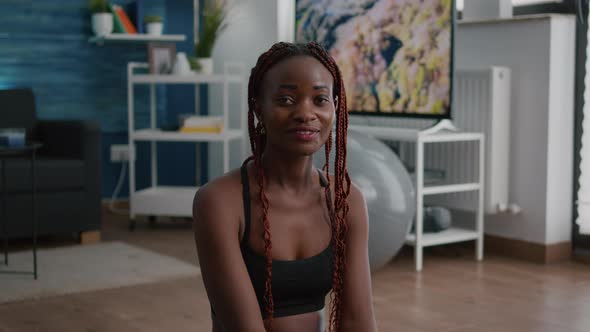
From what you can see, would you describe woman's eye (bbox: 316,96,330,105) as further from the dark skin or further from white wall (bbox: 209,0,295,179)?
white wall (bbox: 209,0,295,179)

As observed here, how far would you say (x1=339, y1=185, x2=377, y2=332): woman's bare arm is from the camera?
1.30m

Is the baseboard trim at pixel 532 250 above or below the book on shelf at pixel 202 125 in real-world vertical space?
below

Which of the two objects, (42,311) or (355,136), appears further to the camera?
(355,136)

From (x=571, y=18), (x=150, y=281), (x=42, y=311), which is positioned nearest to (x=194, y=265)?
(x=150, y=281)

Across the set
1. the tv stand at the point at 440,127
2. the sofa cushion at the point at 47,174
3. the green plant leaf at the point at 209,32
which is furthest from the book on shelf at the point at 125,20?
the tv stand at the point at 440,127

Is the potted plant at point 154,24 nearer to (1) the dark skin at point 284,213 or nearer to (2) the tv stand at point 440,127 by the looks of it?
(2) the tv stand at point 440,127

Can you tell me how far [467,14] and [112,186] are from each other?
257 cm

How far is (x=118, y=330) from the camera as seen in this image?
280cm

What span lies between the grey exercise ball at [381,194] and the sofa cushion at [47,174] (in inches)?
58.6

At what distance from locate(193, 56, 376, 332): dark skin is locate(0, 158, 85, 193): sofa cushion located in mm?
3011

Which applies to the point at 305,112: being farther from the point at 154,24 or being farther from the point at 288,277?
the point at 154,24

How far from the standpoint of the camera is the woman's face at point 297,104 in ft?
4.00

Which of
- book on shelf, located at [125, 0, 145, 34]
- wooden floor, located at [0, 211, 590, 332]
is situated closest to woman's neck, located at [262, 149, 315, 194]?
wooden floor, located at [0, 211, 590, 332]

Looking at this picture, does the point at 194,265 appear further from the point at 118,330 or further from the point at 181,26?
the point at 181,26
